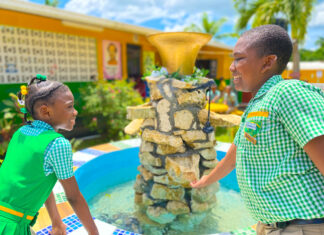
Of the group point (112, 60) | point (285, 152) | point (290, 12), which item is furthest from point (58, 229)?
point (290, 12)

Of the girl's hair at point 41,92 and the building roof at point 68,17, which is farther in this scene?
the building roof at point 68,17

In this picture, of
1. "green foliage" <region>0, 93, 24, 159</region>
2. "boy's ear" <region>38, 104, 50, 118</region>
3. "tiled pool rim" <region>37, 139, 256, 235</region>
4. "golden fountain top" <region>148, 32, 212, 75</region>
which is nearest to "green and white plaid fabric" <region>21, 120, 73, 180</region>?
"boy's ear" <region>38, 104, 50, 118</region>

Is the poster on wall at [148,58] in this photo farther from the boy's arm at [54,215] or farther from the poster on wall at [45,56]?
the boy's arm at [54,215]

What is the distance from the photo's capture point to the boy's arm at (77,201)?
130 centimetres

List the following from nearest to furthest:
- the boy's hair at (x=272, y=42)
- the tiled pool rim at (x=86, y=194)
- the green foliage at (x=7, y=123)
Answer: the boy's hair at (x=272, y=42) < the tiled pool rim at (x=86, y=194) < the green foliage at (x=7, y=123)

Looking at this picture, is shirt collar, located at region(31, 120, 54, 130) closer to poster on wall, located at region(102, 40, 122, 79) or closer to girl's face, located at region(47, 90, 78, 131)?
girl's face, located at region(47, 90, 78, 131)

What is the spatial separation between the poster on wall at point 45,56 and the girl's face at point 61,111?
20.3ft

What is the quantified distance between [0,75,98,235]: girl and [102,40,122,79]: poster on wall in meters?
7.40

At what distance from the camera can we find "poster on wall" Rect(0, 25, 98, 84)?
252 inches

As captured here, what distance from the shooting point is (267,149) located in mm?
1062

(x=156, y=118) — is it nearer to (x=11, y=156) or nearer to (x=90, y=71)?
(x=11, y=156)

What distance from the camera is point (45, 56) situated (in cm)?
720

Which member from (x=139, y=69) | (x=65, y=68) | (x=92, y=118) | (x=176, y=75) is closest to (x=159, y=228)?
(x=176, y=75)

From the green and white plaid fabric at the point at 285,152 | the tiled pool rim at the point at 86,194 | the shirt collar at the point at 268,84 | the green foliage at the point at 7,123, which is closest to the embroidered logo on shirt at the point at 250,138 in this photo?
the green and white plaid fabric at the point at 285,152
